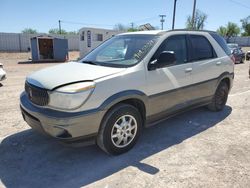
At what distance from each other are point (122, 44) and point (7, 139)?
8.57 ft

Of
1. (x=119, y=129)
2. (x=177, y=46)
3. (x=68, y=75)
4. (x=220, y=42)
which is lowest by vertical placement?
(x=119, y=129)

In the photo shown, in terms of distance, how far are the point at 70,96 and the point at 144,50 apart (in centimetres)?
149

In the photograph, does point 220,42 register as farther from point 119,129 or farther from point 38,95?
point 38,95

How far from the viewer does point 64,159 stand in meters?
3.43

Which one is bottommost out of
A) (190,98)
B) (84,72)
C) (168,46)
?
(190,98)

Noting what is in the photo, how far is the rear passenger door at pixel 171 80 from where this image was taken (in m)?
3.76

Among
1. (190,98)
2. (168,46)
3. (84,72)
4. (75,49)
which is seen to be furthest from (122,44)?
(75,49)

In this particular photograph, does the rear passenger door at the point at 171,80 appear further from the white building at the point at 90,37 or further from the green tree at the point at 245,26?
the green tree at the point at 245,26

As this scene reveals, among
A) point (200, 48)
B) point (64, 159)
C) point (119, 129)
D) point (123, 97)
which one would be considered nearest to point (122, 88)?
point (123, 97)

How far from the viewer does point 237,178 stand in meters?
3.01

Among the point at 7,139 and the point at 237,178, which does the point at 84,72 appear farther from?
the point at 237,178

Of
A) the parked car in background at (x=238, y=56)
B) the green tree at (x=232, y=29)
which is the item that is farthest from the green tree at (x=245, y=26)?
the parked car in background at (x=238, y=56)

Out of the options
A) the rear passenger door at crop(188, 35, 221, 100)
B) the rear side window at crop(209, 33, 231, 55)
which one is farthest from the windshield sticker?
the rear side window at crop(209, 33, 231, 55)

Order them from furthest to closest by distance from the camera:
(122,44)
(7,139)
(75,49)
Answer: (75,49) → (122,44) → (7,139)
